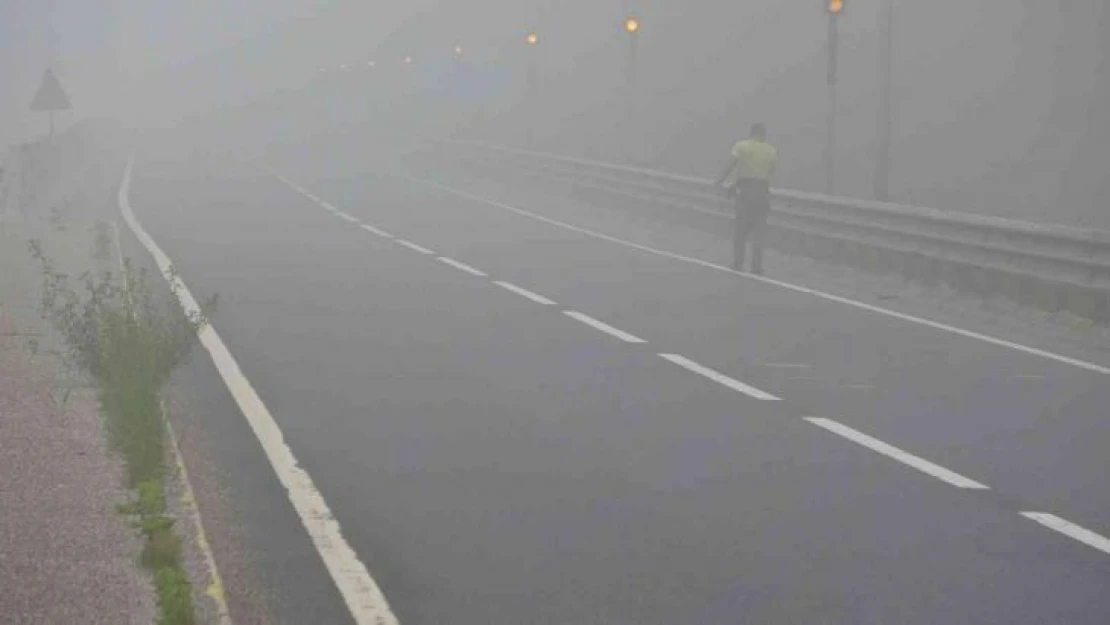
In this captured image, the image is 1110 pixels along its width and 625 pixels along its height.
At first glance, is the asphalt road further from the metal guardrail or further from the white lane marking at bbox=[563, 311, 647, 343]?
the metal guardrail

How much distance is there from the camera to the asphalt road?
24.3 feet

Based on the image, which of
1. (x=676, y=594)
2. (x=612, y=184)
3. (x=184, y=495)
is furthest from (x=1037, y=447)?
(x=612, y=184)

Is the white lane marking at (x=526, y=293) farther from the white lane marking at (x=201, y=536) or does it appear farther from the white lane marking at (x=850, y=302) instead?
the white lane marking at (x=201, y=536)

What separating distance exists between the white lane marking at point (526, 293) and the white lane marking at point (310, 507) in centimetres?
414

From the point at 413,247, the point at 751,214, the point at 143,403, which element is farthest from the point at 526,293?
the point at 143,403

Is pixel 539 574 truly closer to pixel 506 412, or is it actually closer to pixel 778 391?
pixel 506 412

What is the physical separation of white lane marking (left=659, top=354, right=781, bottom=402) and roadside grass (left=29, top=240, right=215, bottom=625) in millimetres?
3407

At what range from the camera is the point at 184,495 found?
29.7 ft

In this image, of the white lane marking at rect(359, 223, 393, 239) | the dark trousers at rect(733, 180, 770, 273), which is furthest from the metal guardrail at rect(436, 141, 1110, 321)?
the white lane marking at rect(359, 223, 393, 239)

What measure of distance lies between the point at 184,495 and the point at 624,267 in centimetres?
1364

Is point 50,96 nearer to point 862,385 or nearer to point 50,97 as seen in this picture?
point 50,97

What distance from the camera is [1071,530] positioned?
8.42 metres

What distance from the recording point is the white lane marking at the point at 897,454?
9.50 meters

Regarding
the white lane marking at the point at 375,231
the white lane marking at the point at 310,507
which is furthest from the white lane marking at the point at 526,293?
the white lane marking at the point at 375,231
